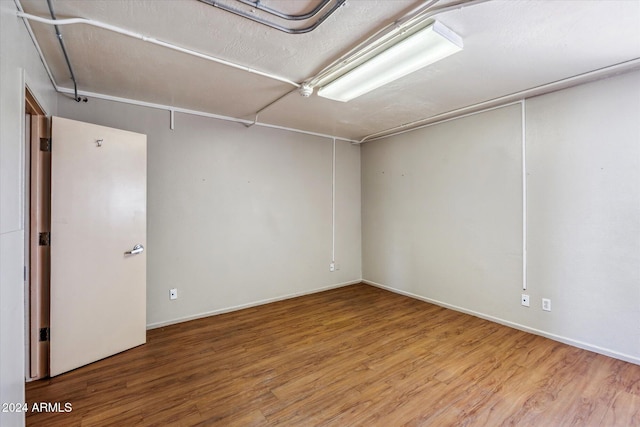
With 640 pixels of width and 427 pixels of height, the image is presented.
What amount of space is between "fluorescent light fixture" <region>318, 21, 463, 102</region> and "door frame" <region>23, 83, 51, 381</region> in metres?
2.44

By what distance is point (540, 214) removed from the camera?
3113mm

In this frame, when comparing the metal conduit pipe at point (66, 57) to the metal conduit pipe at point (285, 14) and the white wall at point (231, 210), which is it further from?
the metal conduit pipe at point (285, 14)

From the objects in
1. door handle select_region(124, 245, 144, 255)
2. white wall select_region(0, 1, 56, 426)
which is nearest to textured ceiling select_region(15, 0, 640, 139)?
white wall select_region(0, 1, 56, 426)

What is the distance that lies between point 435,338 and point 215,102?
3.58 metres

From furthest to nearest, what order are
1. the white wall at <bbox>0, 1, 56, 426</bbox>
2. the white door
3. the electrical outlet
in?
the electrical outlet
the white door
the white wall at <bbox>0, 1, 56, 426</bbox>

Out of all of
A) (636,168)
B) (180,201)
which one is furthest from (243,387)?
(636,168)

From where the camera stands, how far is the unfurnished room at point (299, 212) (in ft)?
6.17

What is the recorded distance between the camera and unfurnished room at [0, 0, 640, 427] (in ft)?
6.17

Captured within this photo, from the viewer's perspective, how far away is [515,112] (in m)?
3.29

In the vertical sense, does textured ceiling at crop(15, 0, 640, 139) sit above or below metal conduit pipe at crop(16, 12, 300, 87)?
above

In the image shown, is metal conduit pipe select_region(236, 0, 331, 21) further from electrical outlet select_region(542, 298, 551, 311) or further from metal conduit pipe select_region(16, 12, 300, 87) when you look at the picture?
electrical outlet select_region(542, 298, 551, 311)

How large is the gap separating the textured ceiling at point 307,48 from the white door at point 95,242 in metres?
0.66

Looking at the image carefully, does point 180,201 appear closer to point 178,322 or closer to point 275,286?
point 178,322

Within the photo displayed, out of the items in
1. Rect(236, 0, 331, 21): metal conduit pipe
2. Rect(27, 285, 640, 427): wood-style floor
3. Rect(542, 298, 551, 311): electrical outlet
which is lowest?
Rect(27, 285, 640, 427): wood-style floor
